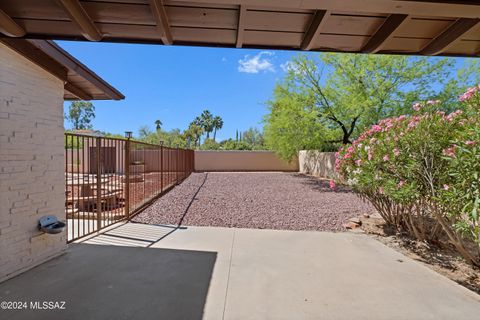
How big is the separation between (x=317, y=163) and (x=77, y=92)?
15394 millimetres

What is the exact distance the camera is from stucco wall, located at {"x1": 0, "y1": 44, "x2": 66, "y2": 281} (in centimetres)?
299

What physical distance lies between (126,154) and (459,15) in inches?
227

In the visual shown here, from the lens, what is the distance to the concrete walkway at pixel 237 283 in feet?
8.18

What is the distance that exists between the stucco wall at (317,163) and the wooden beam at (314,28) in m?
12.3

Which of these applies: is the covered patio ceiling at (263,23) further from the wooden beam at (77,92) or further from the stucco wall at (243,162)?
the stucco wall at (243,162)

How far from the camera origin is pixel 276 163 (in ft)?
73.3

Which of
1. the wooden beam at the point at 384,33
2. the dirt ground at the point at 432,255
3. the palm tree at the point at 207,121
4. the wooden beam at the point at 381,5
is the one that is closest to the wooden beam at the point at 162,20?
the wooden beam at the point at 381,5

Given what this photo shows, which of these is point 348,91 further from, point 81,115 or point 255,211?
point 81,115

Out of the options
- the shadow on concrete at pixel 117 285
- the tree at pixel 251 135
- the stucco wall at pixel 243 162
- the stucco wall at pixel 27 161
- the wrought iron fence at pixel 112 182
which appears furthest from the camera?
the tree at pixel 251 135

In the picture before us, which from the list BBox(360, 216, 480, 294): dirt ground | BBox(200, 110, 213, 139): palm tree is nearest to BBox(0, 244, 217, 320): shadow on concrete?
BBox(360, 216, 480, 294): dirt ground

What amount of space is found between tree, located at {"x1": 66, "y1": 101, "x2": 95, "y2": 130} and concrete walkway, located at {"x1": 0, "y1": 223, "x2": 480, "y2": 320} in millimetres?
56744

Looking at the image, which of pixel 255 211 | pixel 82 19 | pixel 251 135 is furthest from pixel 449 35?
pixel 251 135

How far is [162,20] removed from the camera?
193cm

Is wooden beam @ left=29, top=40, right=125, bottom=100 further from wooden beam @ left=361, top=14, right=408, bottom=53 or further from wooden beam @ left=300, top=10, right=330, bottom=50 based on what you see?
wooden beam @ left=361, top=14, right=408, bottom=53
